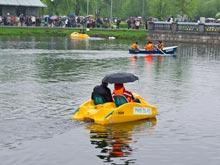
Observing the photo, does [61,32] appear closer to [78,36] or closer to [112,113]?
[78,36]

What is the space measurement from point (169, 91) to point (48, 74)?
8835mm

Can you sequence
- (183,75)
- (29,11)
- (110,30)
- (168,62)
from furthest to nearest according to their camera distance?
Answer: (29,11) → (110,30) → (168,62) → (183,75)

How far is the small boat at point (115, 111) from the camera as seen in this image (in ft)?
63.0

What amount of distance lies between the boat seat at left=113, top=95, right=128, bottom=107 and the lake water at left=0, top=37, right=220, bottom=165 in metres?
0.83

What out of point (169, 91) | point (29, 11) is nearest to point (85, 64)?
point (169, 91)

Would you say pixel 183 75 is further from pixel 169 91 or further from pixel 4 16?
pixel 4 16

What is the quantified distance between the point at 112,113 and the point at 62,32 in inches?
2206

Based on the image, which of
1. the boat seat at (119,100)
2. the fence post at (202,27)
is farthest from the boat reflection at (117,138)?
the fence post at (202,27)

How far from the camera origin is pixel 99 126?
1894 cm

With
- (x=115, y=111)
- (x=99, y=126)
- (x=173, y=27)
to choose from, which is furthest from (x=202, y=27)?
(x=99, y=126)

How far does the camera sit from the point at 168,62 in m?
43.7

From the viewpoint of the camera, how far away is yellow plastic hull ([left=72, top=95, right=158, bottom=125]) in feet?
62.8

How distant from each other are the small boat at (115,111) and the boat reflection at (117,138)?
21 cm

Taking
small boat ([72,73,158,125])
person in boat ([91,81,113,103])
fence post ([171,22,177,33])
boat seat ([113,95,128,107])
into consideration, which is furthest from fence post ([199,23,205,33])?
person in boat ([91,81,113,103])
